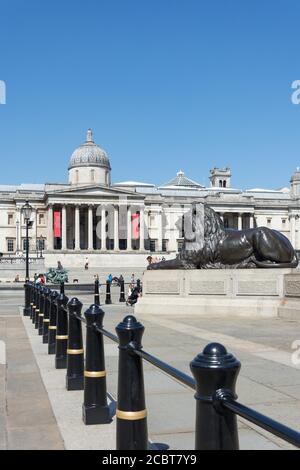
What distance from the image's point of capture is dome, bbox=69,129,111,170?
116 m

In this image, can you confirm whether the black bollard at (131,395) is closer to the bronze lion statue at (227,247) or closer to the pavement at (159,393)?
the pavement at (159,393)

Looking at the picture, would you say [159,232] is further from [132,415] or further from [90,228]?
[132,415]

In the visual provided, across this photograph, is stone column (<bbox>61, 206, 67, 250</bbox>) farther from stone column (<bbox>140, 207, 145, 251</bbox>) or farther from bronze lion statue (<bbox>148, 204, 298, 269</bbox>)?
bronze lion statue (<bbox>148, 204, 298, 269</bbox>)

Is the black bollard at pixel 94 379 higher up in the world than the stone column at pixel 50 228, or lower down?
lower down

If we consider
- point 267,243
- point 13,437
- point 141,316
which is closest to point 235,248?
point 267,243

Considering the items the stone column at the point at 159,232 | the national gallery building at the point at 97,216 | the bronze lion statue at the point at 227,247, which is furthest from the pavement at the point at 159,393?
the stone column at the point at 159,232

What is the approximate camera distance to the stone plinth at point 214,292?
17.9m

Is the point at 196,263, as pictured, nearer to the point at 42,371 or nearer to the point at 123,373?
the point at 42,371

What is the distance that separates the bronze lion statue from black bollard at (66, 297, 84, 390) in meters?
11.8

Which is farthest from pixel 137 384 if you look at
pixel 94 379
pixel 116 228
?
pixel 116 228

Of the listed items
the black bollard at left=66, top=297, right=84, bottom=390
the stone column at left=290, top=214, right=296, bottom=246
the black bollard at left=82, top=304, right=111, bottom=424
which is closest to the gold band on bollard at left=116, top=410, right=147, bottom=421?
the black bollard at left=82, top=304, right=111, bottom=424

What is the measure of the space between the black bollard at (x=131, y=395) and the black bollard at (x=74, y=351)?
2941 mm

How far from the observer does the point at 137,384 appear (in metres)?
4.58

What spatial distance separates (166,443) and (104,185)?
10612cm
